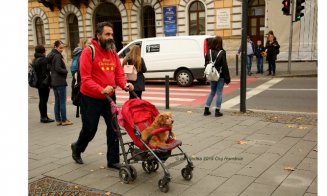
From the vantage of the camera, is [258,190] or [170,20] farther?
[170,20]

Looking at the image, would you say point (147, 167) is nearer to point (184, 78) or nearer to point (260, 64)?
point (184, 78)

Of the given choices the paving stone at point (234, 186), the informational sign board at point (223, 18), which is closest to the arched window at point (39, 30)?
the informational sign board at point (223, 18)

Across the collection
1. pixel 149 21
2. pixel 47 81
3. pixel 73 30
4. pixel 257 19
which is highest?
pixel 149 21

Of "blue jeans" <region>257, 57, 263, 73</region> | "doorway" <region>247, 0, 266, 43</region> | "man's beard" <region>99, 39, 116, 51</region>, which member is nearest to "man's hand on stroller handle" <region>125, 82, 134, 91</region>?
"man's beard" <region>99, 39, 116, 51</region>

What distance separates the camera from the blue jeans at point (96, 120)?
488 centimetres

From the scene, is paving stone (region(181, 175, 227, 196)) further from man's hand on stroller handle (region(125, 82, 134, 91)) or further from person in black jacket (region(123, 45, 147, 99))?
person in black jacket (region(123, 45, 147, 99))

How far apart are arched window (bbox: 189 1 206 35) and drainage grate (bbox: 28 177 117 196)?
19.9 metres

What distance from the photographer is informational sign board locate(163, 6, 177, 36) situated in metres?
23.8

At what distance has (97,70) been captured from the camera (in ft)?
15.6

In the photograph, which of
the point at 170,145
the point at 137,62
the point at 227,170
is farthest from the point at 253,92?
the point at 170,145

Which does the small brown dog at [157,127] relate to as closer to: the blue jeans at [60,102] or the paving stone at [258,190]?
the paving stone at [258,190]

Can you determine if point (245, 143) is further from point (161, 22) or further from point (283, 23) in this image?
point (161, 22)

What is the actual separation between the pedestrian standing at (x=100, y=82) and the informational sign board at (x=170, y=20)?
19.4m

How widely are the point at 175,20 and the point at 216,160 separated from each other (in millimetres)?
19454
